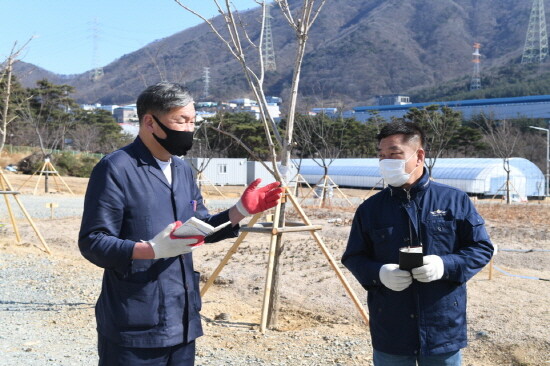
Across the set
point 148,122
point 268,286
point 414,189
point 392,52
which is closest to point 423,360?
point 414,189

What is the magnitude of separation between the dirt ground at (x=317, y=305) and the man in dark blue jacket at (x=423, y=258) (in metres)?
2.17

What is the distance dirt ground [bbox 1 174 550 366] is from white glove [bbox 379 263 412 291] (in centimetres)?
237

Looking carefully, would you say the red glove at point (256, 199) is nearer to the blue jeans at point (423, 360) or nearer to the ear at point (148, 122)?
the ear at point (148, 122)

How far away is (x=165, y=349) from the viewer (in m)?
2.57

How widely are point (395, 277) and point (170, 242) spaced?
0.96 meters

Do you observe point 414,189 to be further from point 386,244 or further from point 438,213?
point 386,244

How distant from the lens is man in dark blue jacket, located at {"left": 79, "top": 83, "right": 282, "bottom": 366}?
7.86ft

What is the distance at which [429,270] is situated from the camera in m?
2.51

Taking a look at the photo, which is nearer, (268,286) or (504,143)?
(268,286)

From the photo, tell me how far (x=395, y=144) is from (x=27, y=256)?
8727 millimetres

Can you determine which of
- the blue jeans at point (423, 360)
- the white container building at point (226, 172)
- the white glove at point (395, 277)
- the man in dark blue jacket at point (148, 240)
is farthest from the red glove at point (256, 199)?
the white container building at point (226, 172)

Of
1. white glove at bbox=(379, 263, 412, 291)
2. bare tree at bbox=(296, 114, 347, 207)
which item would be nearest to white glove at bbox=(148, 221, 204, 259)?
white glove at bbox=(379, 263, 412, 291)

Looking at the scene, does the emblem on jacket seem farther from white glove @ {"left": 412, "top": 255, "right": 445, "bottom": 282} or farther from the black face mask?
the black face mask

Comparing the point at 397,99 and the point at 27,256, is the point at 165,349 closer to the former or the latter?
the point at 27,256
